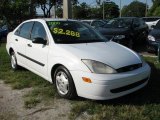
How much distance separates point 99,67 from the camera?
4.96 metres

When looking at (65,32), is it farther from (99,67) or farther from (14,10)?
(14,10)

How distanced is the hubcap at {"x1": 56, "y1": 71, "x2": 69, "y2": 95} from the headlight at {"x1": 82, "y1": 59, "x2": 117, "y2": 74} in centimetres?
57

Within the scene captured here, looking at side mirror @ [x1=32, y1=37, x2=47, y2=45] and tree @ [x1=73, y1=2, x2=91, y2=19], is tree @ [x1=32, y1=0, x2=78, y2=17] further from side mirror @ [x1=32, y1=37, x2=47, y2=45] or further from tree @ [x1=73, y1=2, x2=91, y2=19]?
side mirror @ [x1=32, y1=37, x2=47, y2=45]

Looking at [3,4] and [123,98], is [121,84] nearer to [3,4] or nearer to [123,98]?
[123,98]

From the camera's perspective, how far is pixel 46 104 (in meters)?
5.26

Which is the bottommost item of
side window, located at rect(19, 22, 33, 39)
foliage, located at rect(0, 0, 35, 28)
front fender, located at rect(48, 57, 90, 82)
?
front fender, located at rect(48, 57, 90, 82)

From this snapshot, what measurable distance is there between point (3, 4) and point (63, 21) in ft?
60.5

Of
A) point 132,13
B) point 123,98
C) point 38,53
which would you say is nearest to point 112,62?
point 123,98

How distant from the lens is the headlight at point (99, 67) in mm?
4922

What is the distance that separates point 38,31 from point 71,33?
0.80 m

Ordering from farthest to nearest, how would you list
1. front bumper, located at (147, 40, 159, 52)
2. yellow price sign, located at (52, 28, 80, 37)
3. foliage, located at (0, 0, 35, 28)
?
foliage, located at (0, 0, 35, 28)
front bumper, located at (147, 40, 159, 52)
yellow price sign, located at (52, 28, 80, 37)

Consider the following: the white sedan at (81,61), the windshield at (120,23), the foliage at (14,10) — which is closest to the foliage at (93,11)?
the foliage at (14,10)

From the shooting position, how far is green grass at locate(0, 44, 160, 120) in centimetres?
465

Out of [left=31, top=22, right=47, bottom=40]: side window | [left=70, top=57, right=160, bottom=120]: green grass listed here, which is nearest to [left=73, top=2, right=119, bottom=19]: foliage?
[left=31, top=22, right=47, bottom=40]: side window
